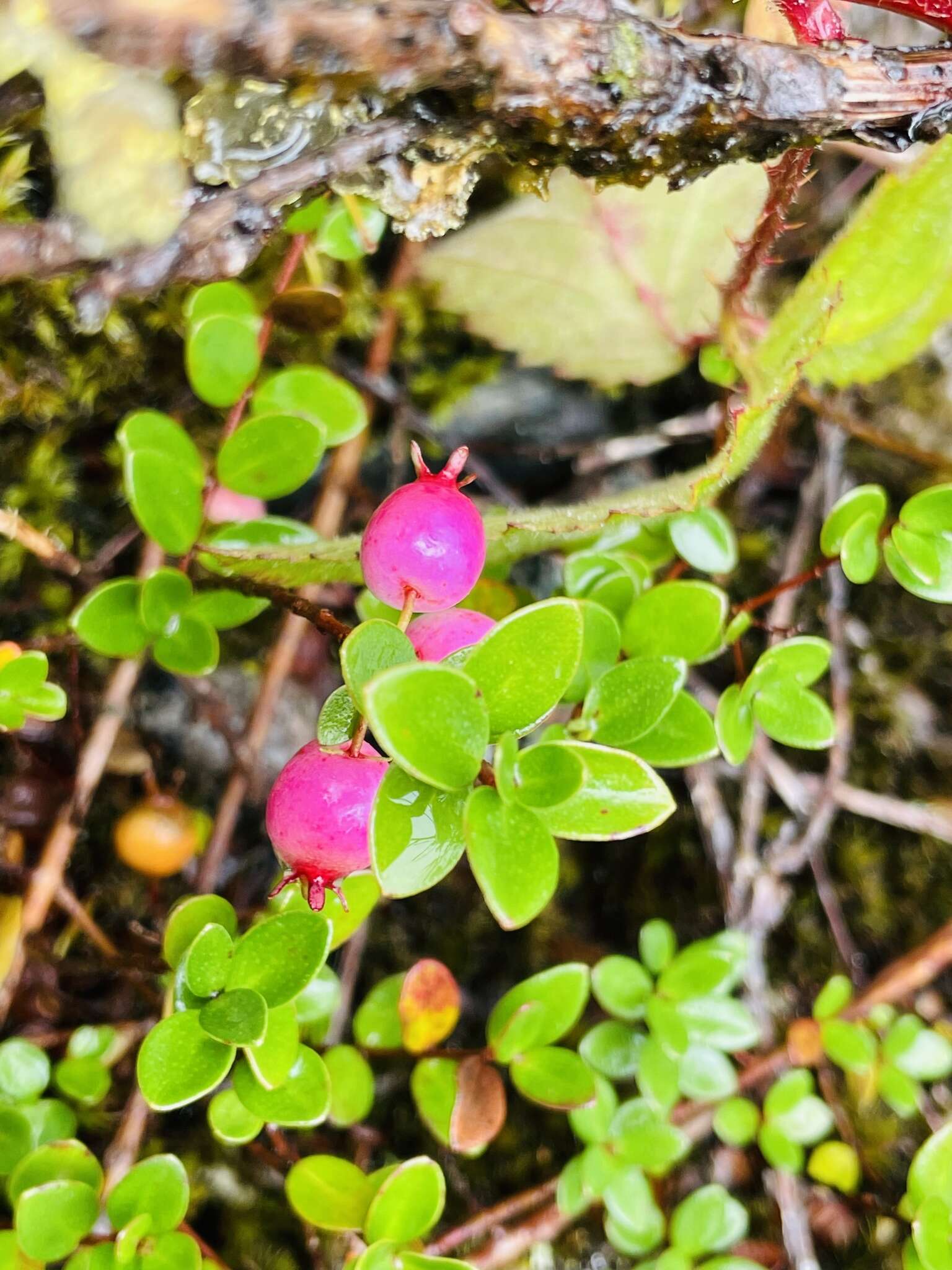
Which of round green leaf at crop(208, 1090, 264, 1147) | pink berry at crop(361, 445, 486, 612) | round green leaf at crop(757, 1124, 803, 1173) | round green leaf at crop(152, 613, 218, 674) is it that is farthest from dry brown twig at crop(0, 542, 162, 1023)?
round green leaf at crop(757, 1124, 803, 1173)

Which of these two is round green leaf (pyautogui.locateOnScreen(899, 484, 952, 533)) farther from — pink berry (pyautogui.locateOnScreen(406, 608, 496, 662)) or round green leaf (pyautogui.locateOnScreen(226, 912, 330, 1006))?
round green leaf (pyautogui.locateOnScreen(226, 912, 330, 1006))

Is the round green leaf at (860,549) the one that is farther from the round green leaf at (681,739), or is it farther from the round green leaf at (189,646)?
the round green leaf at (189,646)

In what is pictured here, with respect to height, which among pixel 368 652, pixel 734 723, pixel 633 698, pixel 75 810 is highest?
pixel 368 652

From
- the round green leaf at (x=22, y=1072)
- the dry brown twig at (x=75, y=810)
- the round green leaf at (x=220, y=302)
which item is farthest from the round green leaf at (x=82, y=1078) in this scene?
the round green leaf at (x=220, y=302)

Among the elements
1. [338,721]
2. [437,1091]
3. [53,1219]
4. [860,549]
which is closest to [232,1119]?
[53,1219]

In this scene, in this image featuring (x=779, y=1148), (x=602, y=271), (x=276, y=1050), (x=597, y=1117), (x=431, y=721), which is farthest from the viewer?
(x=602, y=271)

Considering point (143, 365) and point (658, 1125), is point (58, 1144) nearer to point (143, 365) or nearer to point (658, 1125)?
point (658, 1125)

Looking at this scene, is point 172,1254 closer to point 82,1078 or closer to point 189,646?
point 82,1078
